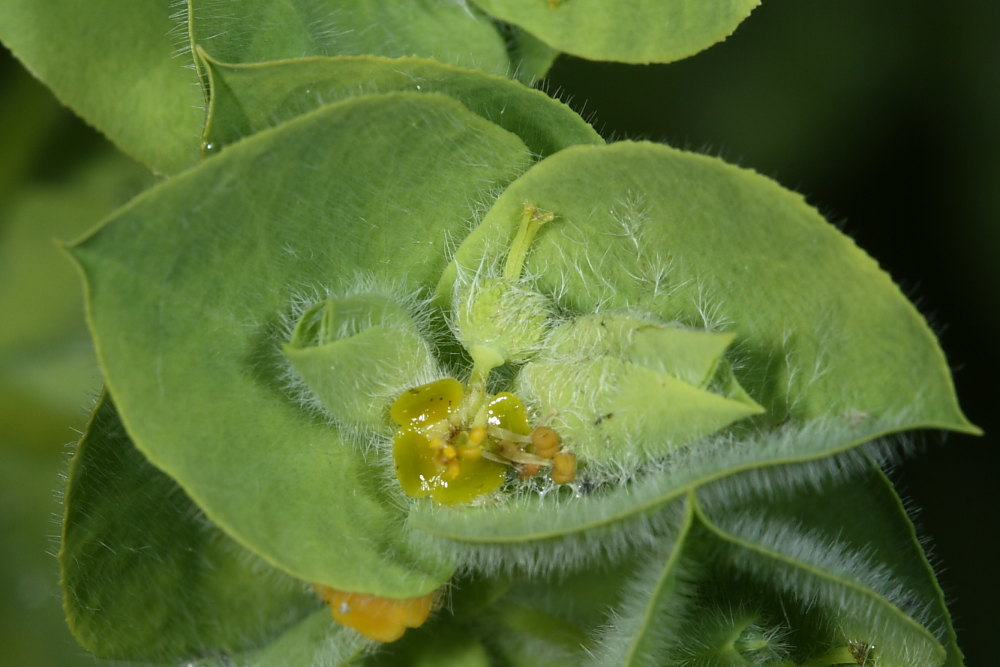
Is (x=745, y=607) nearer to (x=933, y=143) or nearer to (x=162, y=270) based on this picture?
(x=162, y=270)

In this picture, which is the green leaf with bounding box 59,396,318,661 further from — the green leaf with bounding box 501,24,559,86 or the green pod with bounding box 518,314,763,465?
the green leaf with bounding box 501,24,559,86

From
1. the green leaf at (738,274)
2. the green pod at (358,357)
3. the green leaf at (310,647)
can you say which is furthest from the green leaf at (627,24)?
the green leaf at (310,647)

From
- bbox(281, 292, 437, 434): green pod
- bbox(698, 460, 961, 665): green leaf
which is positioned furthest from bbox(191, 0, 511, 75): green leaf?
bbox(698, 460, 961, 665): green leaf

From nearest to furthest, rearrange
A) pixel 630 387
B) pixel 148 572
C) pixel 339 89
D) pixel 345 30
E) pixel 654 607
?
pixel 654 607 < pixel 630 387 < pixel 339 89 < pixel 148 572 < pixel 345 30

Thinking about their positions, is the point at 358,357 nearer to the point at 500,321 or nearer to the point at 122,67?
the point at 500,321

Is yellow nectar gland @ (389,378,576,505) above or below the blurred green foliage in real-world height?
above

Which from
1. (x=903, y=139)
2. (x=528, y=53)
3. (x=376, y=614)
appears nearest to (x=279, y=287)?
(x=376, y=614)

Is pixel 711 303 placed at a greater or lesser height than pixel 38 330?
greater
